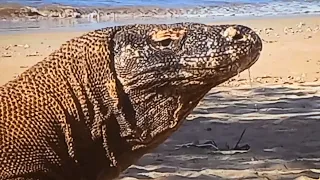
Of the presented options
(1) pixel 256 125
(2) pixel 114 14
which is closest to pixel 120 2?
(2) pixel 114 14

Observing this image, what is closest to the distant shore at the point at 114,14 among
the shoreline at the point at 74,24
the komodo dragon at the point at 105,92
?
the shoreline at the point at 74,24

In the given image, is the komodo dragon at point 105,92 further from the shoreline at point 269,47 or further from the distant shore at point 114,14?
the distant shore at point 114,14

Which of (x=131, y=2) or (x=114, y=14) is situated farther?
(x=131, y=2)

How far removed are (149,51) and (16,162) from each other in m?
0.80

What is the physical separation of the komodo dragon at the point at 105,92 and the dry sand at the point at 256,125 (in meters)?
2.72

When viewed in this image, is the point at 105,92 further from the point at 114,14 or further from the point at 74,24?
the point at 114,14

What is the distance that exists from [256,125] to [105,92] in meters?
5.25

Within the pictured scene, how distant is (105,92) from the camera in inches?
137

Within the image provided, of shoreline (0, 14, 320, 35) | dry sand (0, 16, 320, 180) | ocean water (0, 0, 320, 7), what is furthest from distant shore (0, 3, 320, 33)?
dry sand (0, 16, 320, 180)

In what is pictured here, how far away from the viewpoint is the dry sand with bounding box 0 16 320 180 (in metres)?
6.57

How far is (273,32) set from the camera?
64.7 ft

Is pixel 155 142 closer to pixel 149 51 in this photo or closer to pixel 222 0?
pixel 149 51

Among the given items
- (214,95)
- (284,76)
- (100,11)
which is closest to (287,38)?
(284,76)

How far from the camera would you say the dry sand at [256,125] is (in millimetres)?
6570
